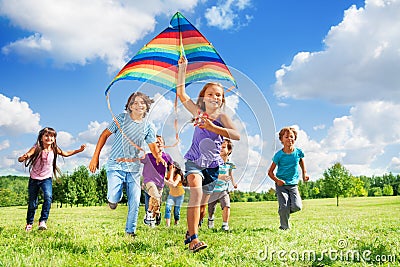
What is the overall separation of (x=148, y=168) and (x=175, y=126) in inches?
Answer: 132

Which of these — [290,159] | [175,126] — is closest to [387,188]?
[290,159]

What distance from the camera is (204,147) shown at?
516cm

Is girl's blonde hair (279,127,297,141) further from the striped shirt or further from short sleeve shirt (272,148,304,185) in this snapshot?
the striped shirt

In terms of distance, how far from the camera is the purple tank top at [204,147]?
5.14 metres

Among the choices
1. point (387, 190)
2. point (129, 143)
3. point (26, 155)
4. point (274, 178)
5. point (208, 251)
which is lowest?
point (208, 251)

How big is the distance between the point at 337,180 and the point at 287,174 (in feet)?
102

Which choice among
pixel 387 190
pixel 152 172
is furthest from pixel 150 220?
pixel 387 190

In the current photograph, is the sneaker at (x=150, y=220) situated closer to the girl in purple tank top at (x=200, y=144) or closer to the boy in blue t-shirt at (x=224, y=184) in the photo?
the boy in blue t-shirt at (x=224, y=184)

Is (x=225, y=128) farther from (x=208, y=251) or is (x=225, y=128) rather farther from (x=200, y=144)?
(x=208, y=251)

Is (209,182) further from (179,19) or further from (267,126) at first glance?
(179,19)

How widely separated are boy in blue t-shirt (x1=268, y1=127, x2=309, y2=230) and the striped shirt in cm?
293

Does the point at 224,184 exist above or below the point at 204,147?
below

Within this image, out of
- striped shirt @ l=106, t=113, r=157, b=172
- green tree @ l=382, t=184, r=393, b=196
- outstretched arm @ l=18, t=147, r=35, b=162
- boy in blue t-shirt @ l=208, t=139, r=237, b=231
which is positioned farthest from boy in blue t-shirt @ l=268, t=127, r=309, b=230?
green tree @ l=382, t=184, r=393, b=196

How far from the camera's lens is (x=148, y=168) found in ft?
27.0
